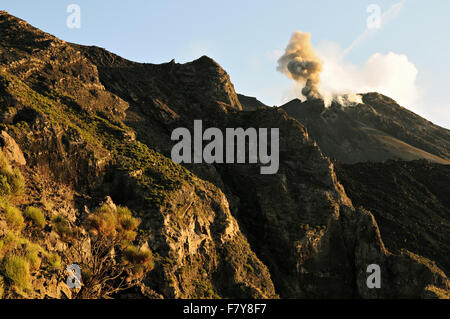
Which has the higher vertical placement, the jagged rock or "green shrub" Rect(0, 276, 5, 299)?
the jagged rock

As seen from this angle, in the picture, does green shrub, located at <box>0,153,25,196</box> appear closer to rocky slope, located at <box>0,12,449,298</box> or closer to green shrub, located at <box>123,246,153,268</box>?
rocky slope, located at <box>0,12,449,298</box>

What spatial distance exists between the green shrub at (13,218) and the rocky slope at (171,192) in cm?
34

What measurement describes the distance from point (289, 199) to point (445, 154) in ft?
400

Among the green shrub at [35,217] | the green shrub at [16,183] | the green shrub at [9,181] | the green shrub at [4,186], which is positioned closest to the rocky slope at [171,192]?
the green shrub at [35,217]

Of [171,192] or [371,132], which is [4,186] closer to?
[171,192]

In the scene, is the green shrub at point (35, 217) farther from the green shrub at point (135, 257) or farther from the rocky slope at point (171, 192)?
the green shrub at point (135, 257)

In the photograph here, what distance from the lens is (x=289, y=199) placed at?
59469mm

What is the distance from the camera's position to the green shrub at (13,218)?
2061cm

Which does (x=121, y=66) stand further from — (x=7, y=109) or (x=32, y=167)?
(x=32, y=167)

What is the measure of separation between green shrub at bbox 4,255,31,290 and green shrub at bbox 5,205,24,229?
418cm

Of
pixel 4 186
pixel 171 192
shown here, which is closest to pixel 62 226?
pixel 4 186

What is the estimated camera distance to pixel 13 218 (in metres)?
20.9

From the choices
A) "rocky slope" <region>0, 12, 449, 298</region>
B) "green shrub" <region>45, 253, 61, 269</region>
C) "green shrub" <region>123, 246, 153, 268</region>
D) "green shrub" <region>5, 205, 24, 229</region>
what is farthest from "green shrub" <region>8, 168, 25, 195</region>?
"green shrub" <region>123, 246, 153, 268</region>

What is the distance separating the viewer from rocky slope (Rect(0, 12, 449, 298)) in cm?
3497
